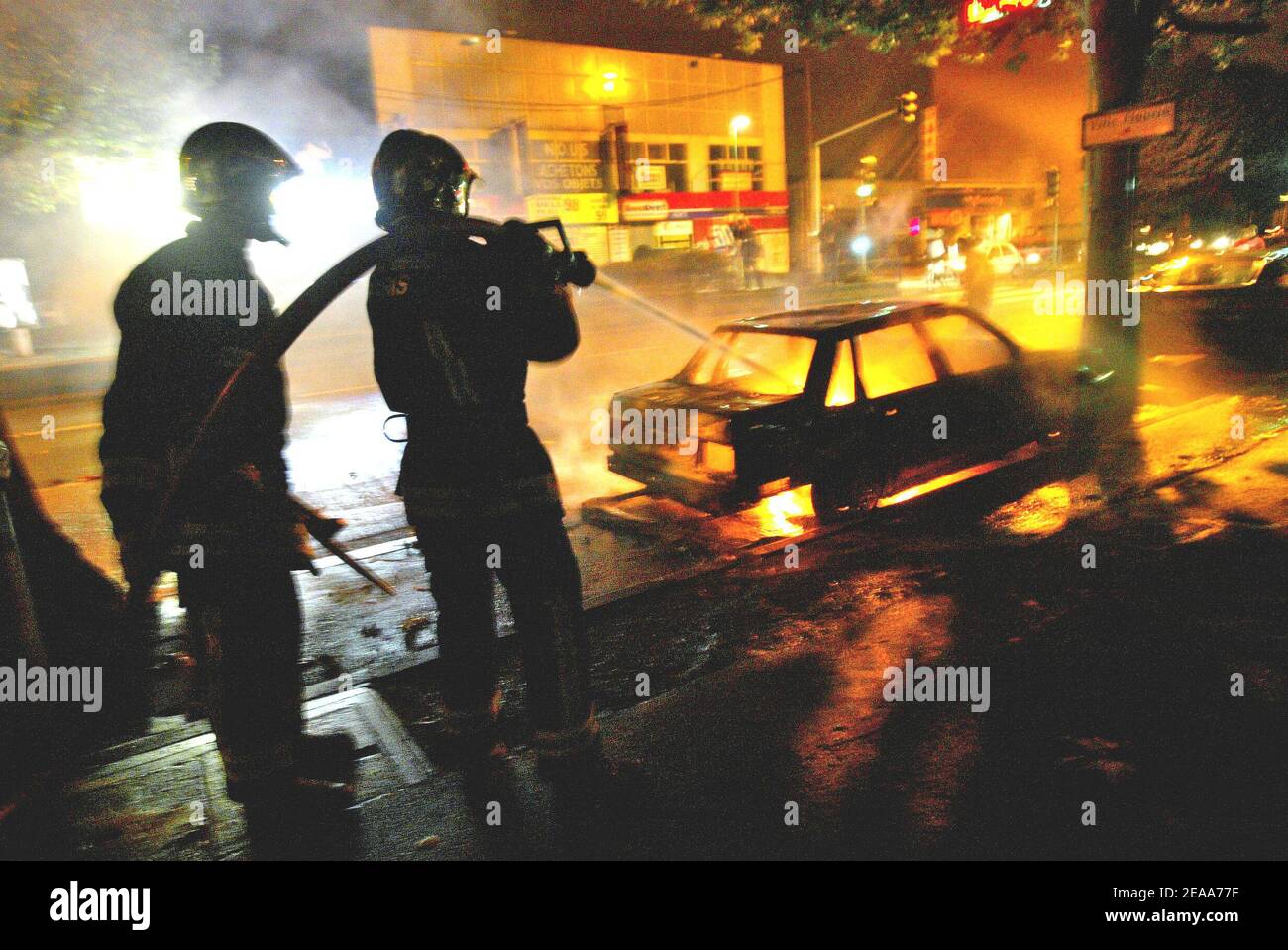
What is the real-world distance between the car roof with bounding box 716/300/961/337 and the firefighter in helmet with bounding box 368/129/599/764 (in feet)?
10.4

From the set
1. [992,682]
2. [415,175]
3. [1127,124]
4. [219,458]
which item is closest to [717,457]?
[992,682]

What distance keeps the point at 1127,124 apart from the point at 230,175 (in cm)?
820

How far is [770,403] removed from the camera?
5121 mm

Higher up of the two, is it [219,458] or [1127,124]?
[1127,124]

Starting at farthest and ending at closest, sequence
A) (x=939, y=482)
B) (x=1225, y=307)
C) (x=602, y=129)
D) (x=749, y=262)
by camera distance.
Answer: (x=602, y=129), (x=749, y=262), (x=1225, y=307), (x=939, y=482)

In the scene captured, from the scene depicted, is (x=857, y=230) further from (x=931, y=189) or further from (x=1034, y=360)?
(x=1034, y=360)

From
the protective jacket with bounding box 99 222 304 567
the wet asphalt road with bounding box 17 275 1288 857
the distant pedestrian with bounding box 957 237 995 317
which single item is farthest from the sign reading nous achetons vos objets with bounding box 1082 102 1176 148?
the protective jacket with bounding box 99 222 304 567

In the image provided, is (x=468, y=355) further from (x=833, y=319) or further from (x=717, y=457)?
(x=833, y=319)

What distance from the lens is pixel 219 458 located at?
2.53 m

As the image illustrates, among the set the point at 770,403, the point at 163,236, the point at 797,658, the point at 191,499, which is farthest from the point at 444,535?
the point at 163,236

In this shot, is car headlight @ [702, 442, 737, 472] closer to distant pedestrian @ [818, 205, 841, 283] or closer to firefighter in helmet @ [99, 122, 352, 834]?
firefighter in helmet @ [99, 122, 352, 834]

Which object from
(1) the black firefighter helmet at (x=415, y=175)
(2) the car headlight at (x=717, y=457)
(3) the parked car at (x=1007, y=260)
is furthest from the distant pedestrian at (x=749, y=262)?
(1) the black firefighter helmet at (x=415, y=175)

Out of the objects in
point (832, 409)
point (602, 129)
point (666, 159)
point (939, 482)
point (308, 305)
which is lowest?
point (939, 482)
